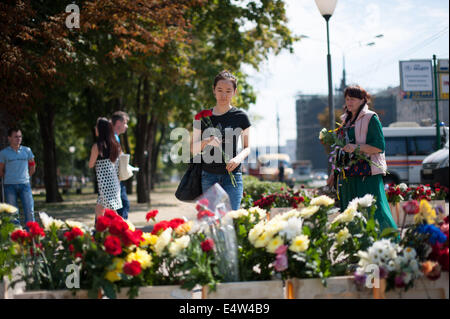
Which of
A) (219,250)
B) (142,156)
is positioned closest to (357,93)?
(219,250)

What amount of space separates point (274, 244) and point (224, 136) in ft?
4.97

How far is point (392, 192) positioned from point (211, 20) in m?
9.08

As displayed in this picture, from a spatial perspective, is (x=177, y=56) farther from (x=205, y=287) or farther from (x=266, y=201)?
(x=205, y=287)

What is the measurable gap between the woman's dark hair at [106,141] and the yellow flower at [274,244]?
4395 mm

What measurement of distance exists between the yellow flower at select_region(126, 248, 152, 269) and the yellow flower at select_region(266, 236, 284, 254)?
731 millimetres

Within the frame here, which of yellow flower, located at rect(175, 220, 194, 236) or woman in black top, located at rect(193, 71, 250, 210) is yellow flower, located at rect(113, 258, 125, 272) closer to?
yellow flower, located at rect(175, 220, 194, 236)

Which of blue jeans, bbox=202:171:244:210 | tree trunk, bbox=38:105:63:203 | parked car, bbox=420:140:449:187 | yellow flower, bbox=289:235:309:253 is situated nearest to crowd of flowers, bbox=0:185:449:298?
yellow flower, bbox=289:235:309:253

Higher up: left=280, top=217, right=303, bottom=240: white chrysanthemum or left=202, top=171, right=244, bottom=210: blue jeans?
left=202, top=171, right=244, bottom=210: blue jeans

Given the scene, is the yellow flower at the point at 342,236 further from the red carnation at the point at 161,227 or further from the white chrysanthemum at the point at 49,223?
the white chrysanthemum at the point at 49,223

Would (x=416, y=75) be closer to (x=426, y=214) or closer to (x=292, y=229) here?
(x=426, y=214)

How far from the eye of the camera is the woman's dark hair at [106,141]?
22.9 ft

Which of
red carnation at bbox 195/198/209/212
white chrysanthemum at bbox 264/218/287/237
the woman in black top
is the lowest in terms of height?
white chrysanthemum at bbox 264/218/287/237

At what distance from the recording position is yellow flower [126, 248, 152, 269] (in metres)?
3.06
